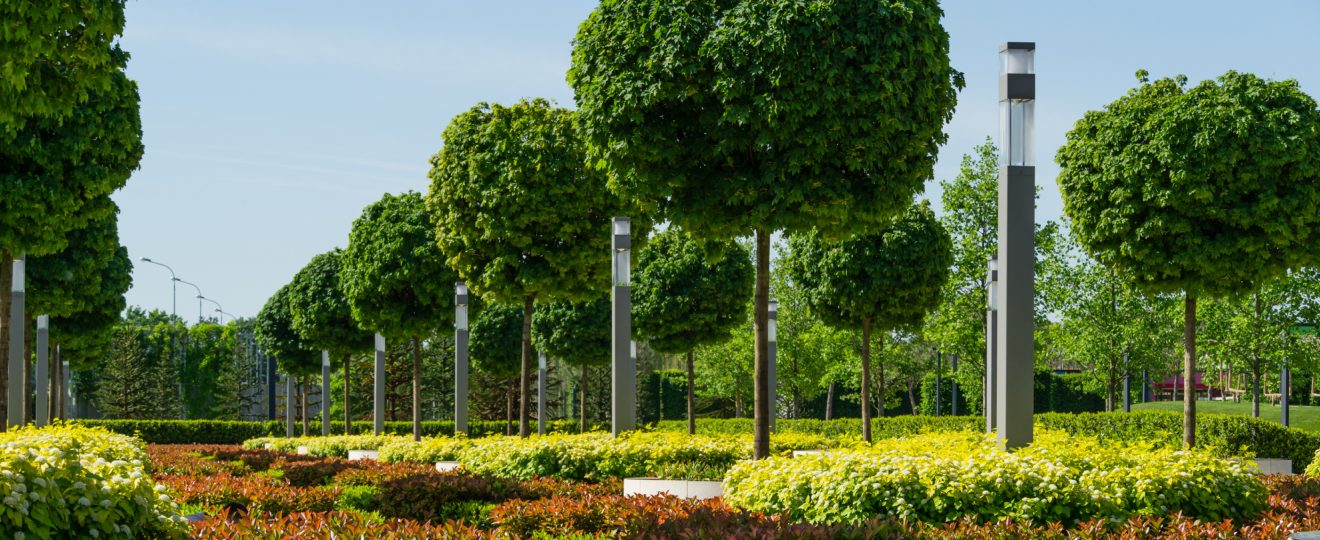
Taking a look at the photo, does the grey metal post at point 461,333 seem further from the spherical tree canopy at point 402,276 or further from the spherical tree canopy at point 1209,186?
the spherical tree canopy at point 1209,186

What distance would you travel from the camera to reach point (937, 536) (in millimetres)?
6789

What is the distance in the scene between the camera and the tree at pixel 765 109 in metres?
11.3

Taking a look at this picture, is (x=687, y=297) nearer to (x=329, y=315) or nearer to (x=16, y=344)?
(x=329, y=315)

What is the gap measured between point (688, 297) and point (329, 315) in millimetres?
10773

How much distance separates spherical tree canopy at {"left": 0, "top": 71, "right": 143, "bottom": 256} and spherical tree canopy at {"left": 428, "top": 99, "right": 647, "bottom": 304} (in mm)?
4937

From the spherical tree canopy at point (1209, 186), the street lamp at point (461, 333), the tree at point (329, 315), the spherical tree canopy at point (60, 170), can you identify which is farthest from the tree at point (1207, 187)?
the tree at point (329, 315)

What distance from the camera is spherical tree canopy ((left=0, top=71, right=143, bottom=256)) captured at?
14.8 m

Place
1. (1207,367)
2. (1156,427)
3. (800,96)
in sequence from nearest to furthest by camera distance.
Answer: (800,96) < (1156,427) < (1207,367)

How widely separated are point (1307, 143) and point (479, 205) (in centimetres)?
1183

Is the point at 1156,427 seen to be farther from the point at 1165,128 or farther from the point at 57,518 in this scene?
the point at 57,518

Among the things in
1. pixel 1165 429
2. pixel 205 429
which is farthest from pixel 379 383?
pixel 205 429

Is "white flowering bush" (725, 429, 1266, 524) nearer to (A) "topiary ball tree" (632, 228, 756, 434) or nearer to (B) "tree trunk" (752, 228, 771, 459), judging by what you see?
(B) "tree trunk" (752, 228, 771, 459)

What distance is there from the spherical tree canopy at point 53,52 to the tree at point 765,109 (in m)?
4.80

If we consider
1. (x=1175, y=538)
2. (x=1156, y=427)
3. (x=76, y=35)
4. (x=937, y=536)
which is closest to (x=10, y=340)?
(x=76, y=35)
